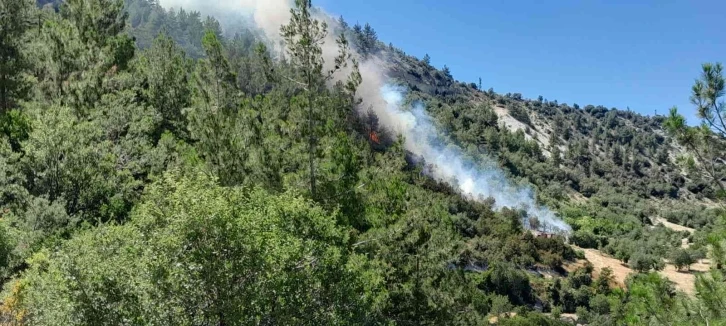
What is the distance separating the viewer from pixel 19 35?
127ft

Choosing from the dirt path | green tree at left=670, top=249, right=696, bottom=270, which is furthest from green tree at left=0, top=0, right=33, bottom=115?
the dirt path

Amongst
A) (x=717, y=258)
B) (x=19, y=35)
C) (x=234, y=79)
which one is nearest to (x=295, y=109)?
(x=234, y=79)

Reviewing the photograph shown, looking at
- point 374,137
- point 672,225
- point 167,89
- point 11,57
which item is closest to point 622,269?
point 374,137

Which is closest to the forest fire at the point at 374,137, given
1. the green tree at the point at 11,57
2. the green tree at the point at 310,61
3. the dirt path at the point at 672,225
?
the dirt path at the point at 672,225

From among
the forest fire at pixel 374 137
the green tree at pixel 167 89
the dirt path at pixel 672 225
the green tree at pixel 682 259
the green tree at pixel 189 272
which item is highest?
the dirt path at pixel 672 225

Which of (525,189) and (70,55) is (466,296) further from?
(525,189)

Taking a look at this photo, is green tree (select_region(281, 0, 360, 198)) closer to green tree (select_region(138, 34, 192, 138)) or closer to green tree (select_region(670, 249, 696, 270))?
green tree (select_region(138, 34, 192, 138))

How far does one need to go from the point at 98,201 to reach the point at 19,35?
20.7 meters

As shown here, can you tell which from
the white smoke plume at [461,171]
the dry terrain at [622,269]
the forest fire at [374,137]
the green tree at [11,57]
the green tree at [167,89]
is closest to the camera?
the green tree at [11,57]

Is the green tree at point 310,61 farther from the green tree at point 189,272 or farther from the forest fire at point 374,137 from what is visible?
the forest fire at point 374,137

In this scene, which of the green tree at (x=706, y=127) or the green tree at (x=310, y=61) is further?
the green tree at (x=310, y=61)

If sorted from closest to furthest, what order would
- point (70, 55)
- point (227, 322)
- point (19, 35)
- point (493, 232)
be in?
1. point (227, 322)
2. point (70, 55)
3. point (19, 35)
4. point (493, 232)

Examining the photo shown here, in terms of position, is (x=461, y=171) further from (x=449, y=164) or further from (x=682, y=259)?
(x=682, y=259)

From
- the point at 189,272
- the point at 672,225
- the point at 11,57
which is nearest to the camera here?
the point at 189,272
